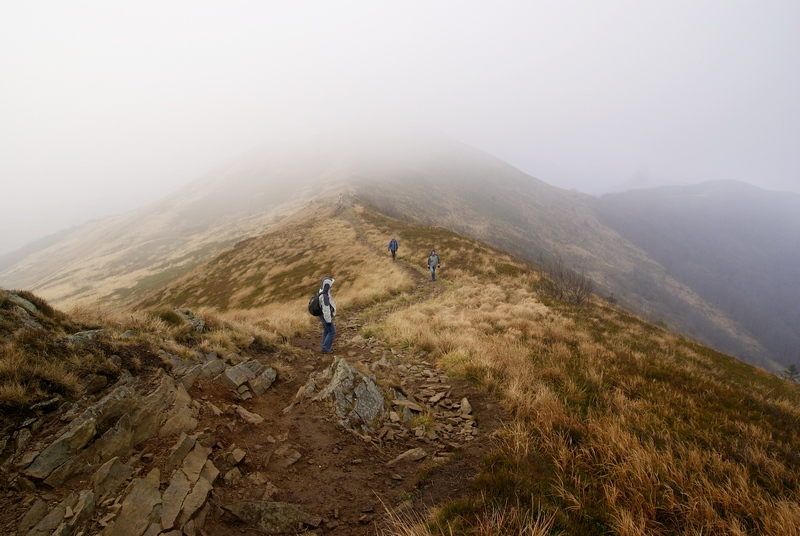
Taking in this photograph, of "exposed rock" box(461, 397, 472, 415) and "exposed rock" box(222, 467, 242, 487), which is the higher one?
"exposed rock" box(222, 467, 242, 487)

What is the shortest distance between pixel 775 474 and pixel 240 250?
5566 cm

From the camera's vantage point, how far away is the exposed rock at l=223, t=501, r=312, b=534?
3.83 meters

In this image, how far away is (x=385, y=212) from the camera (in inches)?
2463

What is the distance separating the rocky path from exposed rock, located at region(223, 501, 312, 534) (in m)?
0.01

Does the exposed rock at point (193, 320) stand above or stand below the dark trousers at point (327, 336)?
above

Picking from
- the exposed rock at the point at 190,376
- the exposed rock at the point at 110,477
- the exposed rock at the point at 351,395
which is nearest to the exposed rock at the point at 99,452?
the exposed rock at the point at 110,477

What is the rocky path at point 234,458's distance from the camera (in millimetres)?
3504

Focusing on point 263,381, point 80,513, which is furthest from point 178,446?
point 263,381

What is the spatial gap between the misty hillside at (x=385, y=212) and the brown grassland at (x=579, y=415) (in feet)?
181

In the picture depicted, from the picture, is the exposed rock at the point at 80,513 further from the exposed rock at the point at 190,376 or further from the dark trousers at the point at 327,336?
the dark trousers at the point at 327,336

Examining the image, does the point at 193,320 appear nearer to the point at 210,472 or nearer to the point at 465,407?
the point at 210,472

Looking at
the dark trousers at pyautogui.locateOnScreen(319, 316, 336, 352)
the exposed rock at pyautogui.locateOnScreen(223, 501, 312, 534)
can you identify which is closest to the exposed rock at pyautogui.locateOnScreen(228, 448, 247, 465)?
the exposed rock at pyautogui.locateOnScreen(223, 501, 312, 534)

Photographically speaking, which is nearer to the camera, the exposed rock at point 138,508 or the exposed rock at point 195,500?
the exposed rock at point 138,508

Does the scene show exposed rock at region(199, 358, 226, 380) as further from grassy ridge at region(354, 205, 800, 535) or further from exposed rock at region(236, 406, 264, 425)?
grassy ridge at region(354, 205, 800, 535)
